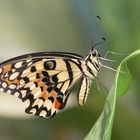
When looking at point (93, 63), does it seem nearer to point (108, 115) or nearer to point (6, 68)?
point (6, 68)

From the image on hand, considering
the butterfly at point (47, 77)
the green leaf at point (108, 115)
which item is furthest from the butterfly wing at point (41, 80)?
the green leaf at point (108, 115)

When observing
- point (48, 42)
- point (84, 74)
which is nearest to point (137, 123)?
point (84, 74)

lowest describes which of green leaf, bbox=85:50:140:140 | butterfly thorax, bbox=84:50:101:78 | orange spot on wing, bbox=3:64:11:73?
green leaf, bbox=85:50:140:140

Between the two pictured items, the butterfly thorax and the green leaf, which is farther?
the butterfly thorax

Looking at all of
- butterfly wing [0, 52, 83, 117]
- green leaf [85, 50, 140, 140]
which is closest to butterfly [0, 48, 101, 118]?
butterfly wing [0, 52, 83, 117]

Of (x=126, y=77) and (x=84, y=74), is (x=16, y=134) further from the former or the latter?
(x=126, y=77)

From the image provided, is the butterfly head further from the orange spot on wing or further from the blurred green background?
the orange spot on wing
